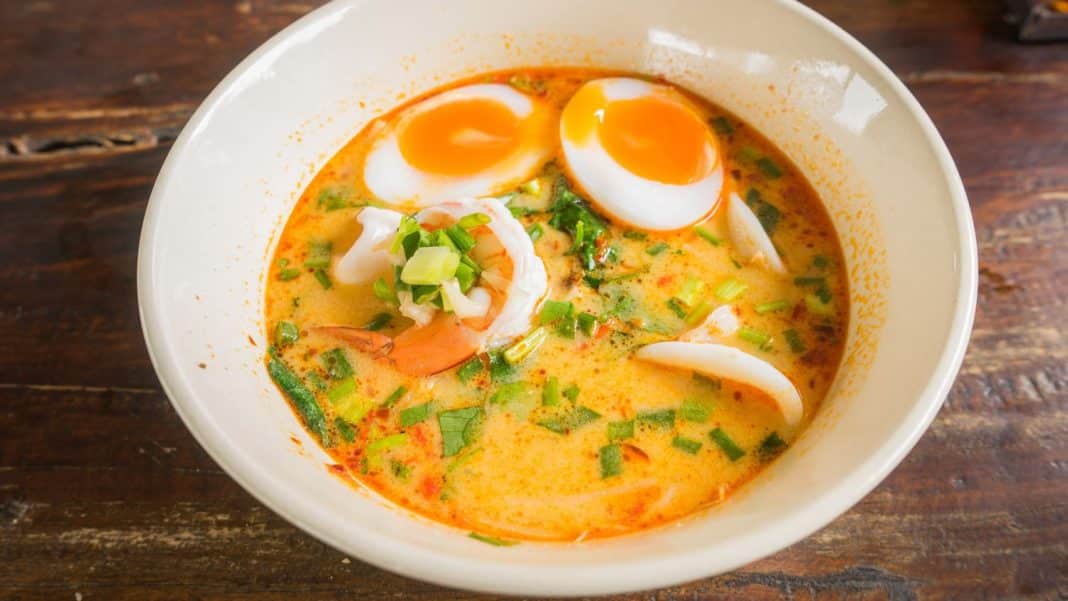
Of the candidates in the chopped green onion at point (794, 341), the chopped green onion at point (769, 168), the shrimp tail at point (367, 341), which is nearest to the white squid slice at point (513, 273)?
the shrimp tail at point (367, 341)

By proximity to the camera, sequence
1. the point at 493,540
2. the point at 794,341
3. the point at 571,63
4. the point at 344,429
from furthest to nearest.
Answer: the point at 571,63 < the point at 794,341 < the point at 344,429 < the point at 493,540

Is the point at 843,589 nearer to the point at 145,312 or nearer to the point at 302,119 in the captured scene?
the point at 145,312

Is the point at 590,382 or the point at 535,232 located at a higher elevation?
the point at 535,232

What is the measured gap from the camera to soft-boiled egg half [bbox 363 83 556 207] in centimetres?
253

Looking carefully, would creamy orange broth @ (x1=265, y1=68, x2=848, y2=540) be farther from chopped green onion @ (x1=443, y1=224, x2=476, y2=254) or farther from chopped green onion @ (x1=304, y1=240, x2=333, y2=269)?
chopped green onion @ (x1=443, y1=224, x2=476, y2=254)

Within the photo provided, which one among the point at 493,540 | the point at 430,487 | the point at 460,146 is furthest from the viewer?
the point at 460,146

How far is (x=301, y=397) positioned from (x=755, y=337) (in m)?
1.07

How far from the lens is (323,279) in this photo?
2.37 metres

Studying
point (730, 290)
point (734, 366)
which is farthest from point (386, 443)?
point (730, 290)

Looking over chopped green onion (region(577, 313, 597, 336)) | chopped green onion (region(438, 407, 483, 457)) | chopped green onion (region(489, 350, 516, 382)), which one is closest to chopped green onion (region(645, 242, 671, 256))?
chopped green onion (region(577, 313, 597, 336))

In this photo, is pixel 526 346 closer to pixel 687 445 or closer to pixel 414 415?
pixel 414 415

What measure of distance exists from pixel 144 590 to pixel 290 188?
108cm

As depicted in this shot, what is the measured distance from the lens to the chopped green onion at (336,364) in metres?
2.18

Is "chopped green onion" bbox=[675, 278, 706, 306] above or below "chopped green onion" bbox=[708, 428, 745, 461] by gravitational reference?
above
